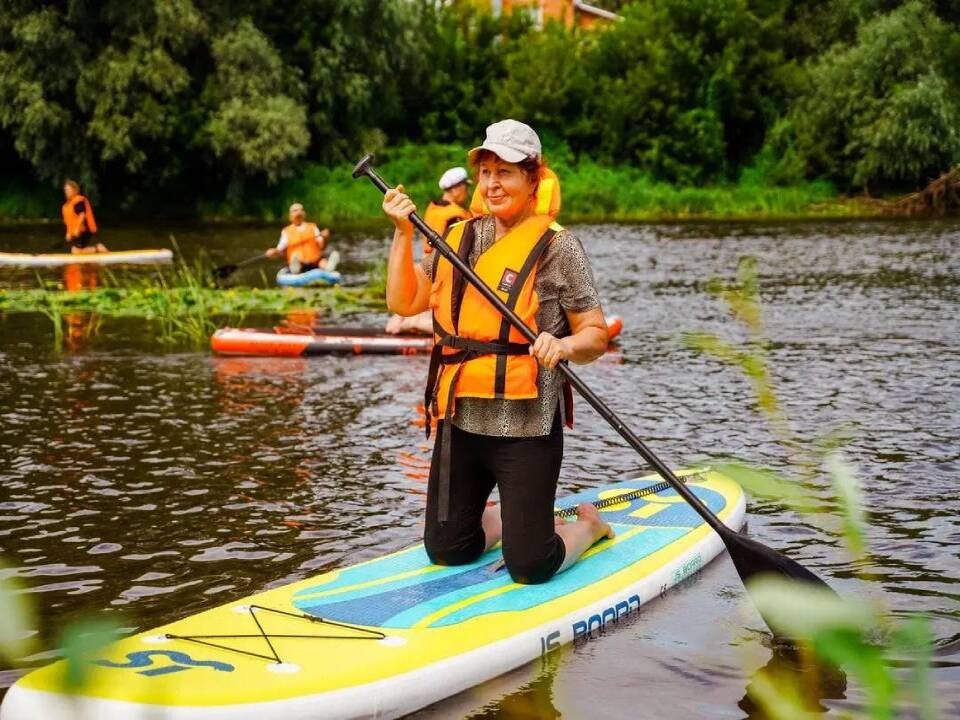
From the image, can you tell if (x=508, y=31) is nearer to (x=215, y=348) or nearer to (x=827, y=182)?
(x=827, y=182)

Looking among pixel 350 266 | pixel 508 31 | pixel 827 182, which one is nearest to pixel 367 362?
pixel 350 266

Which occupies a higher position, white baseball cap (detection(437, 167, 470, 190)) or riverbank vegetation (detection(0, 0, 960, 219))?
riverbank vegetation (detection(0, 0, 960, 219))

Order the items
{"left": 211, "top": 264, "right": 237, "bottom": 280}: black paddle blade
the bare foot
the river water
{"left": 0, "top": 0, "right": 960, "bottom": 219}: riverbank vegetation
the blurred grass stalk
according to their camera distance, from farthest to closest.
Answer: {"left": 0, "top": 0, "right": 960, "bottom": 219}: riverbank vegetation < {"left": 211, "top": 264, "right": 237, "bottom": 280}: black paddle blade < the bare foot < the river water < the blurred grass stalk

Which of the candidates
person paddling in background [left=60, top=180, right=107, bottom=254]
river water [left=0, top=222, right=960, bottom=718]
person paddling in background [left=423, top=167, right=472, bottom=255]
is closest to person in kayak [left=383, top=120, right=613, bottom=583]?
river water [left=0, top=222, right=960, bottom=718]

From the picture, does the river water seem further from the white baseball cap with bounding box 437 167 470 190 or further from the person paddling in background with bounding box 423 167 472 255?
the white baseball cap with bounding box 437 167 470 190

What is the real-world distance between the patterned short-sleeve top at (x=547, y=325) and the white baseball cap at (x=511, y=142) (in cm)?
29

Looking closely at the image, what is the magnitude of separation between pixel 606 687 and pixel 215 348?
7.26 metres

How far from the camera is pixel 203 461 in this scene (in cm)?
715

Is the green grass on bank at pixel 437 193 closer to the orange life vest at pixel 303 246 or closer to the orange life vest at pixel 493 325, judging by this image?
the orange life vest at pixel 303 246

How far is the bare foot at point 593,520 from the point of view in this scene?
4820mm

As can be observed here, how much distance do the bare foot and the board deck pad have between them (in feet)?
0.18

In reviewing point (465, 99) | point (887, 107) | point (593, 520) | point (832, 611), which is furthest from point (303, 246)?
point (465, 99)

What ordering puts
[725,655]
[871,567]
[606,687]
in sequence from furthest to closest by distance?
[871,567] → [725,655] → [606,687]

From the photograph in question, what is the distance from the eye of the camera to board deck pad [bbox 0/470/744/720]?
10.9 ft
